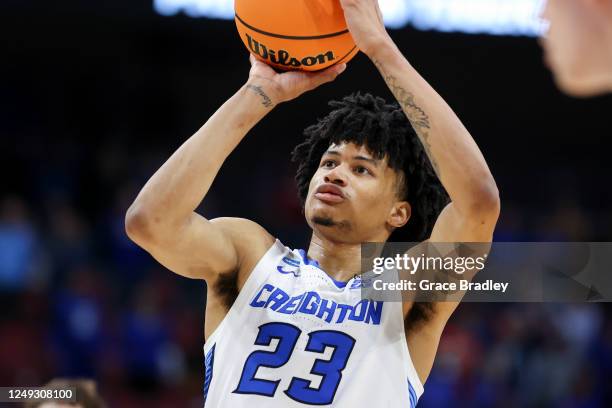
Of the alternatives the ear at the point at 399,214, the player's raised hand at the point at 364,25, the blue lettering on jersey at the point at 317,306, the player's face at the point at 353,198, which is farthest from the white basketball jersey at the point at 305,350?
the player's raised hand at the point at 364,25

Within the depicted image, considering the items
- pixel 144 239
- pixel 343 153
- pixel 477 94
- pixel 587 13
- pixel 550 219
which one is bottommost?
pixel 144 239

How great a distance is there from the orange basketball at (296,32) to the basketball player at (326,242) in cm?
8

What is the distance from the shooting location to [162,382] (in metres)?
9.59

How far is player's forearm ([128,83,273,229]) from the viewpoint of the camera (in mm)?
3652

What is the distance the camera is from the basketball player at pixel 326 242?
3654 millimetres

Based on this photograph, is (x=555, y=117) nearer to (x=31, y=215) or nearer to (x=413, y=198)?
(x=31, y=215)

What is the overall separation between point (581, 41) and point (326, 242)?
2.39m

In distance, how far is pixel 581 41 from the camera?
1.95 m

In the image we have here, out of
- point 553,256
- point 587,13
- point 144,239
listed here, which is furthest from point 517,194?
point 587,13

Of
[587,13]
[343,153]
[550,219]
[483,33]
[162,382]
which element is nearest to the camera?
[587,13]

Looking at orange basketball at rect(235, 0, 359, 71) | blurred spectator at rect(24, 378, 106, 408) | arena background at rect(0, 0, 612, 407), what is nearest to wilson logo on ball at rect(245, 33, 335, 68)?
orange basketball at rect(235, 0, 359, 71)

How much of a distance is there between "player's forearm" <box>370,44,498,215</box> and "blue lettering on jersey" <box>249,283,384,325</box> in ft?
2.03

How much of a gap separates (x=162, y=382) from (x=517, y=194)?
5.69m

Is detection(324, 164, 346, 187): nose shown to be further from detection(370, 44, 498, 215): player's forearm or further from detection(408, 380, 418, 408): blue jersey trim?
detection(408, 380, 418, 408): blue jersey trim
